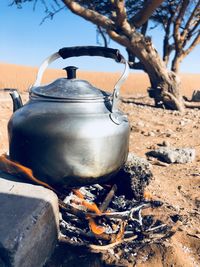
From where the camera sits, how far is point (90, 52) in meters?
2.48

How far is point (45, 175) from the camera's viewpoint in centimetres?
215

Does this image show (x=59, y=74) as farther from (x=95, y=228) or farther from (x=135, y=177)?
(x=95, y=228)

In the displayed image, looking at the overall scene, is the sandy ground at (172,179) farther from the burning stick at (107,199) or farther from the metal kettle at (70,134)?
the metal kettle at (70,134)

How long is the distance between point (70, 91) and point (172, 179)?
69.1 inches

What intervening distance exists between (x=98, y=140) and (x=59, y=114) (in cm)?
28

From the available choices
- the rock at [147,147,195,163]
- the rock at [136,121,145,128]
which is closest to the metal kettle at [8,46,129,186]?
the rock at [147,147,195,163]

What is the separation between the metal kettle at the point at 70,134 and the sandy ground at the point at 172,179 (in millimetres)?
524

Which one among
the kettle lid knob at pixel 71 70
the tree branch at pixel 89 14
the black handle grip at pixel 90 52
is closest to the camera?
the kettle lid knob at pixel 71 70

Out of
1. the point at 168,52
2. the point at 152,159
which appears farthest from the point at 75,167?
→ the point at 168,52

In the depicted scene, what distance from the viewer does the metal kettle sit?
6.83 ft

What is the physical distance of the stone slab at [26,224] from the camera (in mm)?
1698

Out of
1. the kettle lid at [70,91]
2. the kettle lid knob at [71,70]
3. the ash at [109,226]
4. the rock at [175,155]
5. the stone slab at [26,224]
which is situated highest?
the kettle lid knob at [71,70]

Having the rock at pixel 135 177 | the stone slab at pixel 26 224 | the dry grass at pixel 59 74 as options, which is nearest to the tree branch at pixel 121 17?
the rock at pixel 135 177

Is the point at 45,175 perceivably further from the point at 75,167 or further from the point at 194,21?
the point at 194,21
